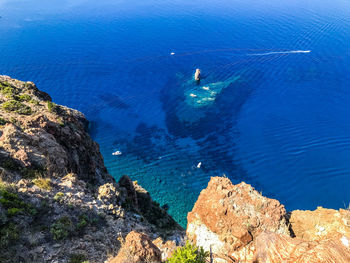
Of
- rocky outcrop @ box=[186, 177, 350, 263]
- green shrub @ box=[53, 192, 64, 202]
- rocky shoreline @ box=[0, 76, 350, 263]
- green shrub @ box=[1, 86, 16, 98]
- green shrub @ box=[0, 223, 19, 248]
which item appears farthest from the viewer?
green shrub @ box=[1, 86, 16, 98]

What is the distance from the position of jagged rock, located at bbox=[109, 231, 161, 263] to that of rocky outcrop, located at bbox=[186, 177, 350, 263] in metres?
3.92

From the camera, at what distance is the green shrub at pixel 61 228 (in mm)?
12438

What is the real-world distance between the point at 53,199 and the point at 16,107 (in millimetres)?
13292

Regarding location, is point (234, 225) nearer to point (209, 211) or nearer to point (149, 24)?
point (209, 211)

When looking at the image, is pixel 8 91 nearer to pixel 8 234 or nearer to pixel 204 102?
pixel 8 234

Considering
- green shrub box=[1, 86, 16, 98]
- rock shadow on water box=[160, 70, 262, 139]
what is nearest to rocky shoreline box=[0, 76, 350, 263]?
green shrub box=[1, 86, 16, 98]

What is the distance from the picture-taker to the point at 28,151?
17.0m

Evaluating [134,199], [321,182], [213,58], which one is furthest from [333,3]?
[134,199]

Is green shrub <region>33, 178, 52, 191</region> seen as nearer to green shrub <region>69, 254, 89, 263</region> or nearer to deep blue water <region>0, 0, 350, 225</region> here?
green shrub <region>69, 254, 89, 263</region>

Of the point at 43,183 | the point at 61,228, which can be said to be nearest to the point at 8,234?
the point at 61,228

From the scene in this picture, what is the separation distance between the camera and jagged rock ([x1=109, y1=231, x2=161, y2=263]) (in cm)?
1163

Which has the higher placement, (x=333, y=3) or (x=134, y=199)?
(x=333, y=3)

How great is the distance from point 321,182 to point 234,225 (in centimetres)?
3054

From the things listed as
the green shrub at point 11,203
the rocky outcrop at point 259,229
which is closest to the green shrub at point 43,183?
the green shrub at point 11,203
